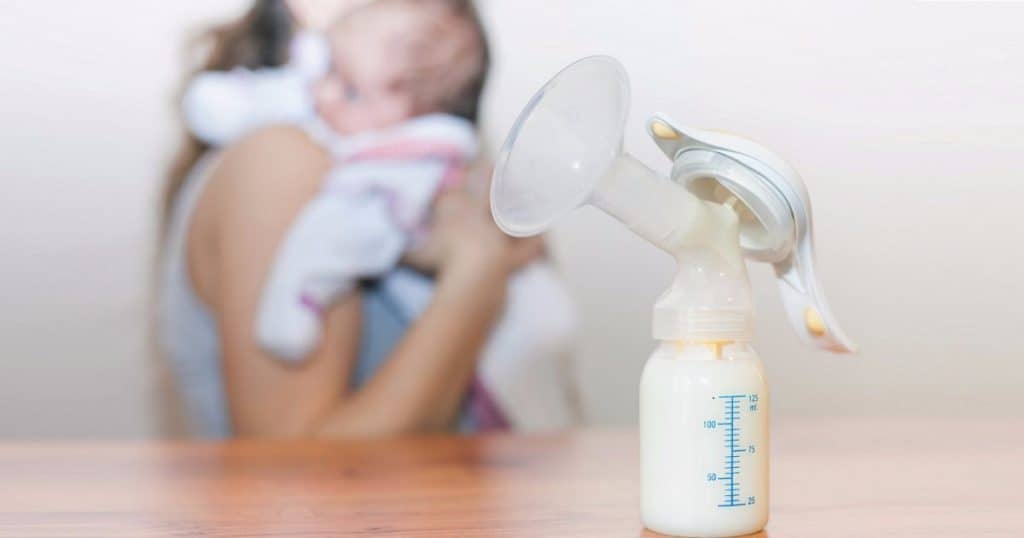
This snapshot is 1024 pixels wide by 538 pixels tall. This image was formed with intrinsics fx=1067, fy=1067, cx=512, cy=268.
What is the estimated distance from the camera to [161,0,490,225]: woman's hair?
63.4 inches

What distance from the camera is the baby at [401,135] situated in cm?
159

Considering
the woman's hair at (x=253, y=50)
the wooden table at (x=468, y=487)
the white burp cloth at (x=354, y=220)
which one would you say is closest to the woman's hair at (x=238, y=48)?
the woman's hair at (x=253, y=50)

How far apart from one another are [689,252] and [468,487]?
0.33m

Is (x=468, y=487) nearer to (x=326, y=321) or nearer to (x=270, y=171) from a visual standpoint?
(x=326, y=321)

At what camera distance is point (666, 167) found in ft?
5.19

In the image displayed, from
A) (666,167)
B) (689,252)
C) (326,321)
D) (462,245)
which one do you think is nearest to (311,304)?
(326,321)

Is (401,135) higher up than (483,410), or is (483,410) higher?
(401,135)

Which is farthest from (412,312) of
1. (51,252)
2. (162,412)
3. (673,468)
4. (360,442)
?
(673,468)

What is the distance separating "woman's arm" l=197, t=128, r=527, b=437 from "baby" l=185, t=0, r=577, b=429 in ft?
0.10

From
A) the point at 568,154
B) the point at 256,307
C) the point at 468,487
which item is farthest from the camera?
the point at 256,307

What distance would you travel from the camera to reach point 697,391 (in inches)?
25.9

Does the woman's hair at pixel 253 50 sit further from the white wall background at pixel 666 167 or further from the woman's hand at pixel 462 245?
the woman's hand at pixel 462 245

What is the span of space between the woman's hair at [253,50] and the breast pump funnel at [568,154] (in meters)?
1.00

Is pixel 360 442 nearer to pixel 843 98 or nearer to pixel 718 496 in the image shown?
pixel 718 496
